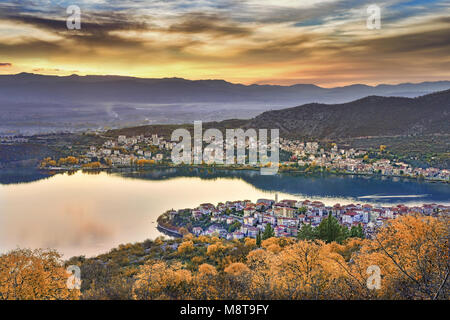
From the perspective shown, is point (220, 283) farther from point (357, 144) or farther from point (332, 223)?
point (357, 144)

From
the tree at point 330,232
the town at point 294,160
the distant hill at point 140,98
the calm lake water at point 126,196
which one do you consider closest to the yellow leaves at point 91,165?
the town at point 294,160

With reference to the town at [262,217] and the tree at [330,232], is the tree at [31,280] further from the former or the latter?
the town at [262,217]

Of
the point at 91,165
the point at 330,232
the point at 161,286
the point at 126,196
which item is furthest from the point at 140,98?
the point at 161,286

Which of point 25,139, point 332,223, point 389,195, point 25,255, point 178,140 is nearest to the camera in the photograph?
point 25,255
